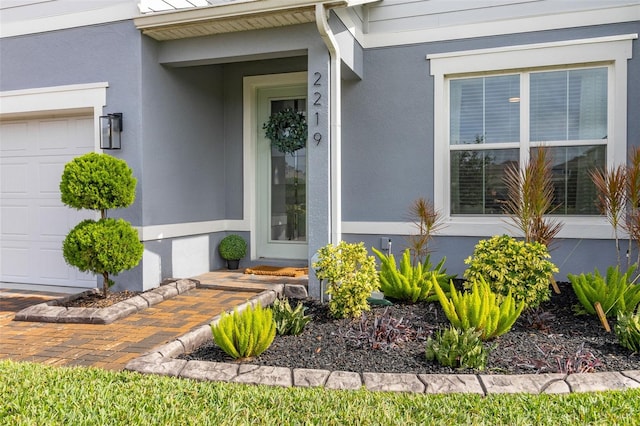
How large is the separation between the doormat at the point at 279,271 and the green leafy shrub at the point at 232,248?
294mm

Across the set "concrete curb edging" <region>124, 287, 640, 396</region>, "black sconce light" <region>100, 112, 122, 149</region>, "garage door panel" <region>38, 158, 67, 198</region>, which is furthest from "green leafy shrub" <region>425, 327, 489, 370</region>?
"garage door panel" <region>38, 158, 67, 198</region>

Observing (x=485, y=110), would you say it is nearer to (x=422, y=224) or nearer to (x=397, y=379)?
(x=422, y=224)

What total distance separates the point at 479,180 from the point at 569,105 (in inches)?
52.0

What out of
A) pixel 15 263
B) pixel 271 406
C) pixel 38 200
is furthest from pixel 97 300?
pixel 271 406

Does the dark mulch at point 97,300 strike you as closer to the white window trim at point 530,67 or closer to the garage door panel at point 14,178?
the garage door panel at point 14,178

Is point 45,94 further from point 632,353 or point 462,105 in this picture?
point 632,353

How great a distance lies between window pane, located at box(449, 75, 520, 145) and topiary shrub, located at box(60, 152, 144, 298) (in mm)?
3981

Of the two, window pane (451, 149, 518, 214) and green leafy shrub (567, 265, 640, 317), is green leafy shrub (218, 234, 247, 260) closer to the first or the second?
window pane (451, 149, 518, 214)

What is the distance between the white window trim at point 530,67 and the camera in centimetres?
538

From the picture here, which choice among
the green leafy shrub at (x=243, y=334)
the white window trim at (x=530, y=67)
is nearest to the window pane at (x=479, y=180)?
the white window trim at (x=530, y=67)

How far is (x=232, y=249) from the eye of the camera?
6.77 meters

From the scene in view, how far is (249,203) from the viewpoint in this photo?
22.9 ft

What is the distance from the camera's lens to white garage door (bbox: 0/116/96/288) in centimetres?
618

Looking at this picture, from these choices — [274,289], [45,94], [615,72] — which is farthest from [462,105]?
[45,94]
